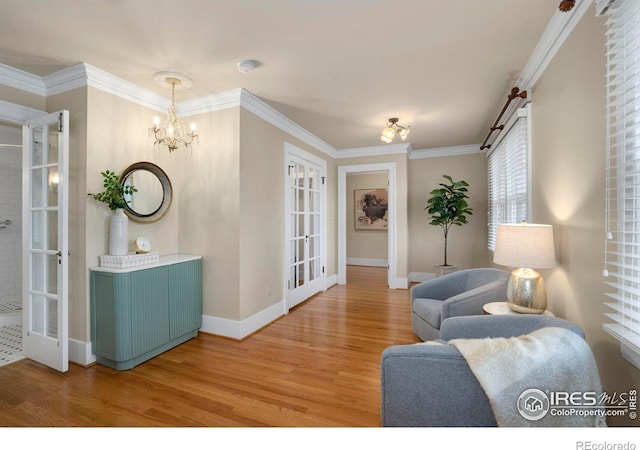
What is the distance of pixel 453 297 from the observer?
2432mm

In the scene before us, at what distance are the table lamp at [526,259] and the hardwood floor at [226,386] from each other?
115 cm

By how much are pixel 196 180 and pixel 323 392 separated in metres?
2.36

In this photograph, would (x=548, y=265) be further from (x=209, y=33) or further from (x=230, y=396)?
(x=209, y=33)

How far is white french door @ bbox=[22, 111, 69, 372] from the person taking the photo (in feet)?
7.79

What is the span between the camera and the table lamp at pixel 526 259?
1725mm

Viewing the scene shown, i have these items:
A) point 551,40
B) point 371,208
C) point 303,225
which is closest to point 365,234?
point 371,208

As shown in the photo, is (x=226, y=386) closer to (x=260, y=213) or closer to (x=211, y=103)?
(x=260, y=213)

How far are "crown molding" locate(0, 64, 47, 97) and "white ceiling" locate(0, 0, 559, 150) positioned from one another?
9 centimetres

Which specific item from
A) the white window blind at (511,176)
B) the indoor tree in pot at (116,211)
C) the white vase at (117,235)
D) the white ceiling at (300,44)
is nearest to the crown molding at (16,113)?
the white ceiling at (300,44)

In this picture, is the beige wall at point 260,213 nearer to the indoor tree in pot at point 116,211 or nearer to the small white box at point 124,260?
the small white box at point 124,260

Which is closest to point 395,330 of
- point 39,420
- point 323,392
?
point 323,392

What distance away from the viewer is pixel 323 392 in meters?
2.05

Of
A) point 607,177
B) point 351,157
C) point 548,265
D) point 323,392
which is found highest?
point 351,157
